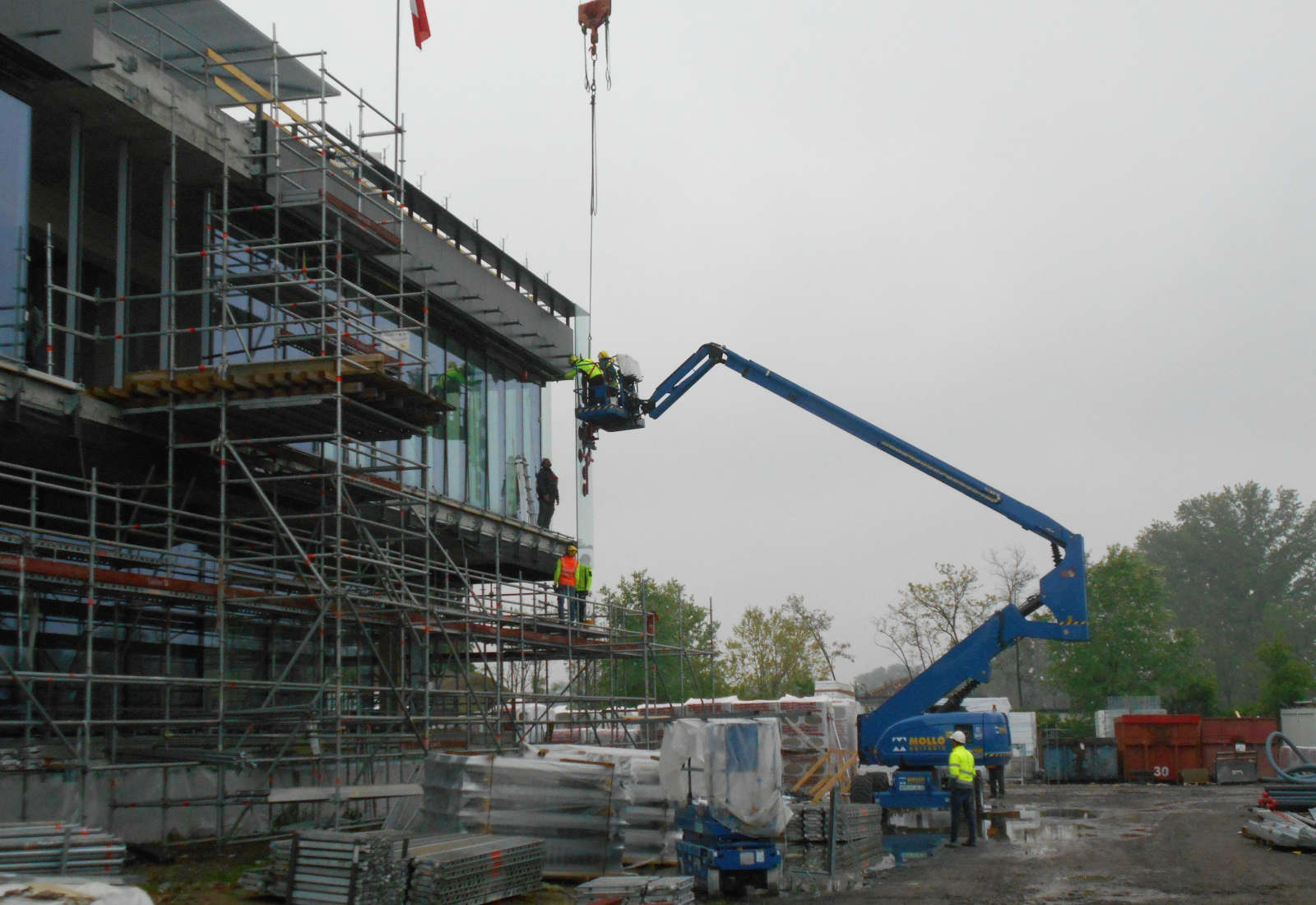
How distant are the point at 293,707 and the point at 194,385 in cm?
441

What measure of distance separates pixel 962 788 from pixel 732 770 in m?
7.01

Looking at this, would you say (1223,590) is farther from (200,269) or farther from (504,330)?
(200,269)

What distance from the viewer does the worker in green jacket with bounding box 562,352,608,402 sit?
24078 mm

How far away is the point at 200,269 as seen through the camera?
19391mm

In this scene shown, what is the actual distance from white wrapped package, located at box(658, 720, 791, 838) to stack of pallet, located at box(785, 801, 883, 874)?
1898mm

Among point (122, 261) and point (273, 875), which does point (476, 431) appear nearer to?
point (122, 261)

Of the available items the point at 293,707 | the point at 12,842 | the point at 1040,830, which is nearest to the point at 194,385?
the point at 293,707

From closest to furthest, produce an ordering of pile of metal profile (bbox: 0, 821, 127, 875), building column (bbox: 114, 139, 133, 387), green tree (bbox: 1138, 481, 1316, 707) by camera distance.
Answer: pile of metal profile (bbox: 0, 821, 127, 875) < building column (bbox: 114, 139, 133, 387) < green tree (bbox: 1138, 481, 1316, 707)

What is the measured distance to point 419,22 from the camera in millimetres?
22812

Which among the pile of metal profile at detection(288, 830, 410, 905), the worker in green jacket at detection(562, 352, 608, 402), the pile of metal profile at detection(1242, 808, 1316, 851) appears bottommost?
the pile of metal profile at detection(1242, 808, 1316, 851)

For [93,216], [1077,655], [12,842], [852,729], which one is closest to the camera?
[12,842]

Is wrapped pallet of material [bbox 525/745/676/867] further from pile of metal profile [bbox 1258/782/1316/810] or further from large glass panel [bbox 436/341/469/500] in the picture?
pile of metal profile [bbox 1258/782/1316/810]

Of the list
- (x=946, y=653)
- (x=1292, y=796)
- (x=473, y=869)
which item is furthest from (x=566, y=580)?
(x=1292, y=796)

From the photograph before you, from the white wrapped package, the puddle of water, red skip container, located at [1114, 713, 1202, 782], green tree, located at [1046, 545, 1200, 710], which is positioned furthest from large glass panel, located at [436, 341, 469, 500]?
green tree, located at [1046, 545, 1200, 710]
